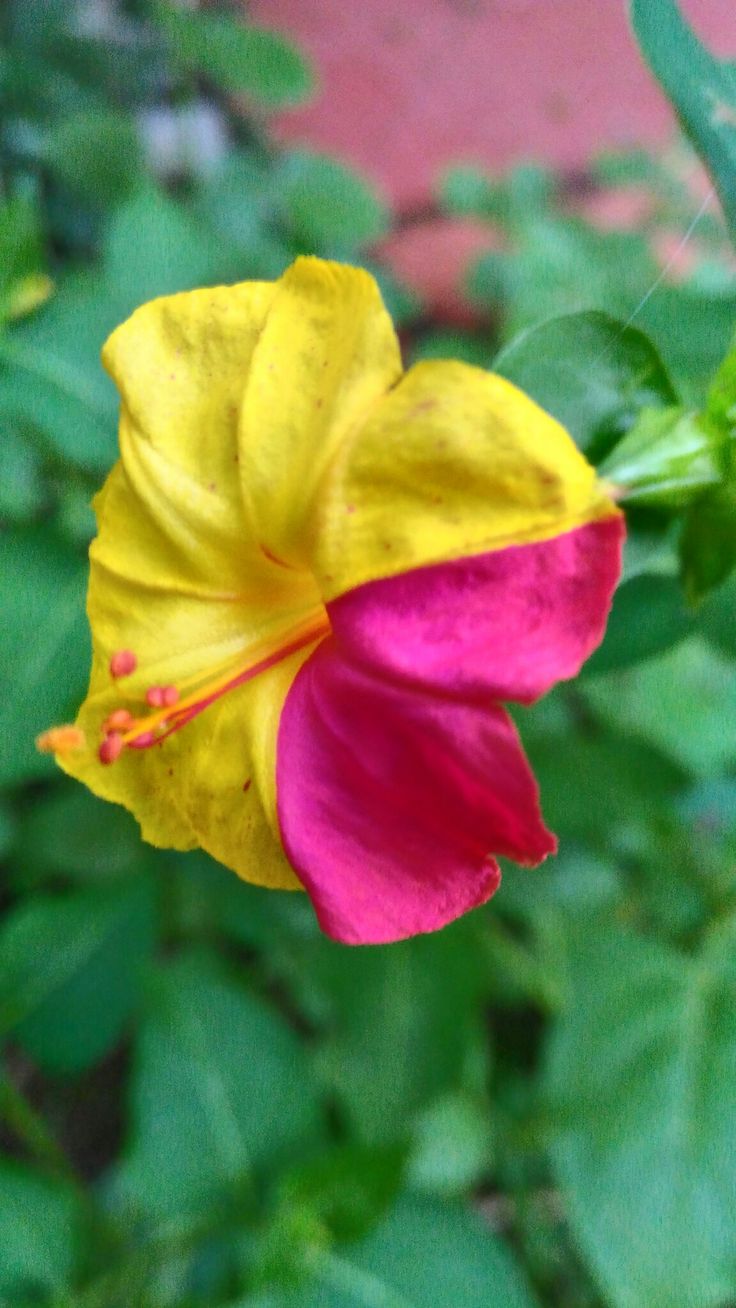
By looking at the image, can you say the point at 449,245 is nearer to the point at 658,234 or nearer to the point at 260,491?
the point at 658,234

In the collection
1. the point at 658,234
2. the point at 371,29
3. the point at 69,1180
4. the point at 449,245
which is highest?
the point at 371,29

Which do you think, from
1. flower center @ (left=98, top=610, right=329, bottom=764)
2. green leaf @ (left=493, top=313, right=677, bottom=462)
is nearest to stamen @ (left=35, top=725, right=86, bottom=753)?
flower center @ (left=98, top=610, right=329, bottom=764)

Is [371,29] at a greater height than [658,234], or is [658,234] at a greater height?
[371,29]

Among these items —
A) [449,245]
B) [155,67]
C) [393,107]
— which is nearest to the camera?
[155,67]

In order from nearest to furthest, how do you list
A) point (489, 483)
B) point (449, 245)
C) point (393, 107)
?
point (489, 483)
point (393, 107)
point (449, 245)

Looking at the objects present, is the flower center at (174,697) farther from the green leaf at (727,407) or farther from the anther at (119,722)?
the green leaf at (727,407)

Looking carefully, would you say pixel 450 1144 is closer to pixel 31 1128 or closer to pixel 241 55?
pixel 31 1128

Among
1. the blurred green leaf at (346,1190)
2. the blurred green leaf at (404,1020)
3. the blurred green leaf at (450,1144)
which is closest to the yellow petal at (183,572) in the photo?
the blurred green leaf at (346,1190)

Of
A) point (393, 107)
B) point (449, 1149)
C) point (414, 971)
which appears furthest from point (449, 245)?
point (449, 1149)
